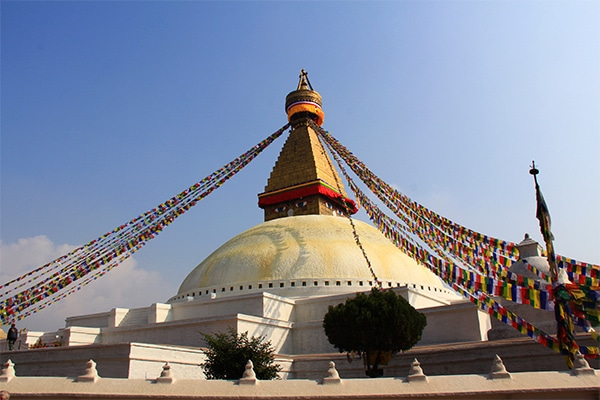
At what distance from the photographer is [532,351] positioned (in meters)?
12.1

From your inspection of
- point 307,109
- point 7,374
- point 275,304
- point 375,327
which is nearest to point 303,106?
point 307,109

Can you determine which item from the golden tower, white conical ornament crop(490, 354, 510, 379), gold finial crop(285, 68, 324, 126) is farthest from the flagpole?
gold finial crop(285, 68, 324, 126)

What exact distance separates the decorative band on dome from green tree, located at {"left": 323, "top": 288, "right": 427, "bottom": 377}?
19254mm

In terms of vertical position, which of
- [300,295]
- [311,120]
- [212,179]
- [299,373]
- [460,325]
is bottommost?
Answer: [299,373]

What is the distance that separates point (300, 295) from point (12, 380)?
1179cm

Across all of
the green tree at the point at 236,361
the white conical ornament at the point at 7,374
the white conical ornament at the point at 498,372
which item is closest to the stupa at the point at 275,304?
the green tree at the point at 236,361

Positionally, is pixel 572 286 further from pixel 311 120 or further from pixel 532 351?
pixel 311 120

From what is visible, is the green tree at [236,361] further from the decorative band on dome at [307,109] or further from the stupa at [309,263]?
the decorative band on dome at [307,109]

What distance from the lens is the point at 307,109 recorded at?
30375 millimetres

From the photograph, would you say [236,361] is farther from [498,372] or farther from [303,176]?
[303,176]

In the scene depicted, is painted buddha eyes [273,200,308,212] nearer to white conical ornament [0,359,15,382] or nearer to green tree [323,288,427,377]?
green tree [323,288,427,377]

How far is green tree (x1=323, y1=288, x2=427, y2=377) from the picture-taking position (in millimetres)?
12234

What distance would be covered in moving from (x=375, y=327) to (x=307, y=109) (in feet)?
65.9

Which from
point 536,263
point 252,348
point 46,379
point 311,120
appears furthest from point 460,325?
point 311,120
